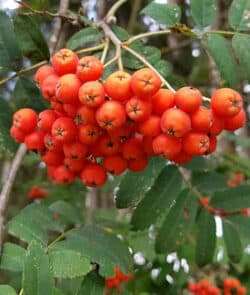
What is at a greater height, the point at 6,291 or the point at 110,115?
the point at 110,115

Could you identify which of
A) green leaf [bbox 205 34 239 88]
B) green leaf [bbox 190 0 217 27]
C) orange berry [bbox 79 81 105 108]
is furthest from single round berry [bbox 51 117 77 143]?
green leaf [bbox 190 0 217 27]

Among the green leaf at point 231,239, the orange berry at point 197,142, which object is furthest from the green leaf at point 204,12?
the green leaf at point 231,239

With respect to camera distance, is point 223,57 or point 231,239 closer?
point 223,57

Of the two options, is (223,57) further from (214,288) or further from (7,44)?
(214,288)

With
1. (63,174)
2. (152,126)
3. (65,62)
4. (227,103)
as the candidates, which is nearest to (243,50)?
(227,103)

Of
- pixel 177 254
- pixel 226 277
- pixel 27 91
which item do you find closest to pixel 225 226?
pixel 177 254

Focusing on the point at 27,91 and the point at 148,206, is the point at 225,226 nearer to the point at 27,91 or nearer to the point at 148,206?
the point at 148,206

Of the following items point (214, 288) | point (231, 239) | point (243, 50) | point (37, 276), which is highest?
point (243, 50)
